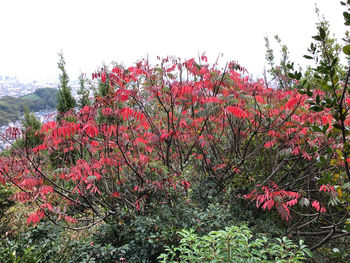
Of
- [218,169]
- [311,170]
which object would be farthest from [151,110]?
[311,170]

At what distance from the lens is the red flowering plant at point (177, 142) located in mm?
3787

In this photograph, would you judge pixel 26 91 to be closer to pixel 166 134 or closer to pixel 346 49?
pixel 166 134

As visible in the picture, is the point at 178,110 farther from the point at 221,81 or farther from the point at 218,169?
the point at 218,169

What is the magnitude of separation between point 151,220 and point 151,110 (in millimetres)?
3615

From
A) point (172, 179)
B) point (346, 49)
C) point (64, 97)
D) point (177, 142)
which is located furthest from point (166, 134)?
point (64, 97)

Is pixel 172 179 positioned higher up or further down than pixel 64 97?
further down

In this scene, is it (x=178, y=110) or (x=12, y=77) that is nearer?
(x=178, y=110)

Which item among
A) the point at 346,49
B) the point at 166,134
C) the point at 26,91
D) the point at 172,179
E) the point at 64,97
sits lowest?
the point at 172,179

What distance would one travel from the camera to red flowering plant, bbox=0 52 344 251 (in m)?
3.79

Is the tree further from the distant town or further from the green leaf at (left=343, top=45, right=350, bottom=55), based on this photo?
the green leaf at (left=343, top=45, right=350, bottom=55)

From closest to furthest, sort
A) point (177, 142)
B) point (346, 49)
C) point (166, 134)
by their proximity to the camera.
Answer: point (346, 49), point (166, 134), point (177, 142)

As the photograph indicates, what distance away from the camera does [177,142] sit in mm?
4547

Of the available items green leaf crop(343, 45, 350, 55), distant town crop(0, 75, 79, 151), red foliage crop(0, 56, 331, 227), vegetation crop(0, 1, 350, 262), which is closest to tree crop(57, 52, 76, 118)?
distant town crop(0, 75, 79, 151)

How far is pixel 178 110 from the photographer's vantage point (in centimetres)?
490
